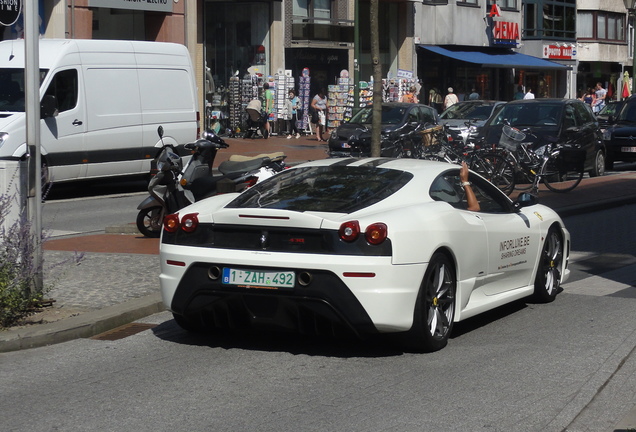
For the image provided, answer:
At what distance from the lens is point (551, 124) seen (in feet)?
73.8

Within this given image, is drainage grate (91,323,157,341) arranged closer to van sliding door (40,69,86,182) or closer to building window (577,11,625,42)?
van sliding door (40,69,86,182)

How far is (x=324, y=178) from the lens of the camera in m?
8.04

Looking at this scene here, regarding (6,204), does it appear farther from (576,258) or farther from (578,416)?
(576,258)

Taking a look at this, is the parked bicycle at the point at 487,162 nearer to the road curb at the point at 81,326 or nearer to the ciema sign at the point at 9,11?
the road curb at the point at 81,326

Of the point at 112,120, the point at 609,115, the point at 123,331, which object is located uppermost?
the point at 112,120

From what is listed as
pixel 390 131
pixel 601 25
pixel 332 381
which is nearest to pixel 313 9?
pixel 390 131

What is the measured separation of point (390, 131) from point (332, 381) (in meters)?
19.9

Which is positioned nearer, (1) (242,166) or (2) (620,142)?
(1) (242,166)

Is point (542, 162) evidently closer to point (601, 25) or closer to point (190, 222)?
point (190, 222)

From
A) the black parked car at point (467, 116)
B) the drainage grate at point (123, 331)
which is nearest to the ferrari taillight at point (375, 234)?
the drainage grate at point (123, 331)

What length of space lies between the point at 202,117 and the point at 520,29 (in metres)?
24.9

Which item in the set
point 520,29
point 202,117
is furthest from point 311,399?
point 520,29

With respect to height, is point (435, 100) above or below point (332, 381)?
above

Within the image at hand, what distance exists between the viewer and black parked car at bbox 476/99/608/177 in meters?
22.0
